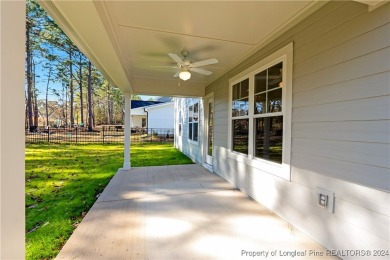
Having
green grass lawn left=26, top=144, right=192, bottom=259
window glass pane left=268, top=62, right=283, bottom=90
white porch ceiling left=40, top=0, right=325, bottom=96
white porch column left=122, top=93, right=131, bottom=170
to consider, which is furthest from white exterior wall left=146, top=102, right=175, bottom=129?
window glass pane left=268, top=62, right=283, bottom=90

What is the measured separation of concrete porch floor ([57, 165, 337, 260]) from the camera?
2119 mm

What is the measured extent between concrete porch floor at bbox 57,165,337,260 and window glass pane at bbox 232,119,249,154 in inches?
36.1

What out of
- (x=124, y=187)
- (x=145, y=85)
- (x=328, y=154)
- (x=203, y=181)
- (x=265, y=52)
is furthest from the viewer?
(x=145, y=85)

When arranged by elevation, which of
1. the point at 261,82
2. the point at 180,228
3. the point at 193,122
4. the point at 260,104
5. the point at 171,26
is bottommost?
the point at 180,228

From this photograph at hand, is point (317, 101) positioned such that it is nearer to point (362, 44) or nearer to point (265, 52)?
point (362, 44)

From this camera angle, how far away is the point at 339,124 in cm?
206

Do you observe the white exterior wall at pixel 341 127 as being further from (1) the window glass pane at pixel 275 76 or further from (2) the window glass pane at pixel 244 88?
(2) the window glass pane at pixel 244 88

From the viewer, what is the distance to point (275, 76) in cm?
312

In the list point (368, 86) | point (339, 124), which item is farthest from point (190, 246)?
point (368, 86)

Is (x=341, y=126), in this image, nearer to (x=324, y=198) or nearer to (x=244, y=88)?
(x=324, y=198)

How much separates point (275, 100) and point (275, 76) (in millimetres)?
381

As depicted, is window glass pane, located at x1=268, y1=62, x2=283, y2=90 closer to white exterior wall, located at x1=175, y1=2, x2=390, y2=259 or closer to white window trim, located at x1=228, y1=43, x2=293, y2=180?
white window trim, located at x1=228, y1=43, x2=293, y2=180

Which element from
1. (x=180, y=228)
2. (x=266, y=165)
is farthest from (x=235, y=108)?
(x=180, y=228)

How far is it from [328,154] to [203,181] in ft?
9.86
